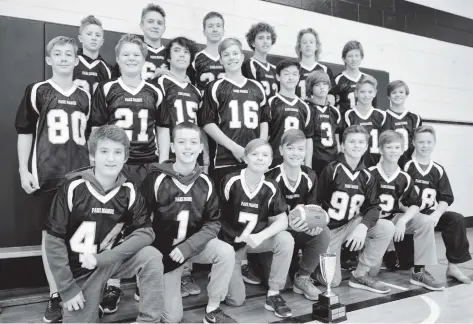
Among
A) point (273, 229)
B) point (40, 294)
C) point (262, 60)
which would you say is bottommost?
point (40, 294)

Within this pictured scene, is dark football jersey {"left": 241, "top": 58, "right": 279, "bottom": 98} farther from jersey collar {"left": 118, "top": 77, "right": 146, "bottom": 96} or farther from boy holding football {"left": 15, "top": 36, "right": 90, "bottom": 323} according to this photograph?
boy holding football {"left": 15, "top": 36, "right": 90, "bottom": 323}

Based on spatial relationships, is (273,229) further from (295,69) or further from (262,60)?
(262,60)

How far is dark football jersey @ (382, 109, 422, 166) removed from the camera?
3.51 meters

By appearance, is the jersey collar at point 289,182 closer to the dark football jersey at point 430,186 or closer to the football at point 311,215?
the football at point 311,215

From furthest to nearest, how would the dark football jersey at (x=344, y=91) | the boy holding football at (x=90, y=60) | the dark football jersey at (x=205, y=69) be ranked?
the dark football jersey at (x=344, y=91), the dark football jersey at (x=205, y=69), the boy holding football at (x=90, y=60)

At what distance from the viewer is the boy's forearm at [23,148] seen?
2.26m

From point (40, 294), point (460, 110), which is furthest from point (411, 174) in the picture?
point (460, 110)

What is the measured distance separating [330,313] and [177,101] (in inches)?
60.5

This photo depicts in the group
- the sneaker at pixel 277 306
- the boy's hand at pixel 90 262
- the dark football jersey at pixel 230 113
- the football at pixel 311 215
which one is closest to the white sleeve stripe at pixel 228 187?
the dark football jersey at pixel 230 113

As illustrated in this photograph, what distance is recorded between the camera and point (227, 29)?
3.89 meters

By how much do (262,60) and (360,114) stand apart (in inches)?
36.2

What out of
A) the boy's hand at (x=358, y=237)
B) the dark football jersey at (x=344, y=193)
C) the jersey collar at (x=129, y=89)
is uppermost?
the jersey collar at (x=129, y=89)

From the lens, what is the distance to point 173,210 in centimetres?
220

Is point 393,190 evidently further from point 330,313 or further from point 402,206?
point 330,313
